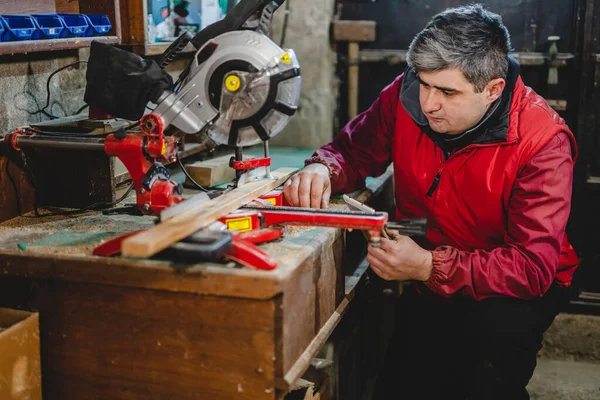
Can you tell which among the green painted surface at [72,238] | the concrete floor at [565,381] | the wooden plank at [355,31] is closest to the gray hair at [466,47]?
the green painted surface at [72,238]

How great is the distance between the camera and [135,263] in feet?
4.64

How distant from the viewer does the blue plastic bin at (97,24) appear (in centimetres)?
207

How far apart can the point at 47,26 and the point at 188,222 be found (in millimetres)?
904

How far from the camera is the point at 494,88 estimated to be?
1.86 meters

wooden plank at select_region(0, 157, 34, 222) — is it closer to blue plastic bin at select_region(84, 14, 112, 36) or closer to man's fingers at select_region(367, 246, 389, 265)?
blue plastic bin at select_region(84, 14, 112, 36)

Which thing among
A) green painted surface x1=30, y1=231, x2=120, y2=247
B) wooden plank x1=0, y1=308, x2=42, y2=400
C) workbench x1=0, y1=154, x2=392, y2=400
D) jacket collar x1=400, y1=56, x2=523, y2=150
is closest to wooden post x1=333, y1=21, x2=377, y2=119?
jacket collar x1=400, y1=56, x2=523, y2=150

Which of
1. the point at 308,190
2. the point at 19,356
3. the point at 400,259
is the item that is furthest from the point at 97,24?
the point at 400,259

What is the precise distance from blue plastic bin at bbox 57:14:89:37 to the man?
2.71 ft

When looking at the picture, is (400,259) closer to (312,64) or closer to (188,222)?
(188,222)

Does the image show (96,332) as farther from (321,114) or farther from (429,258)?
(321,114)

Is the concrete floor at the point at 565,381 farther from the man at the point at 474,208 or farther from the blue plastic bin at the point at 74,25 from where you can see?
the blue plastic bin at the point at 74,25

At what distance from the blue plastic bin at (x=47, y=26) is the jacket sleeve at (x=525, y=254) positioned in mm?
1284

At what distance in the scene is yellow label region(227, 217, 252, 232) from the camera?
156cm

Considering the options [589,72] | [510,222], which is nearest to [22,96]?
[510,222]
